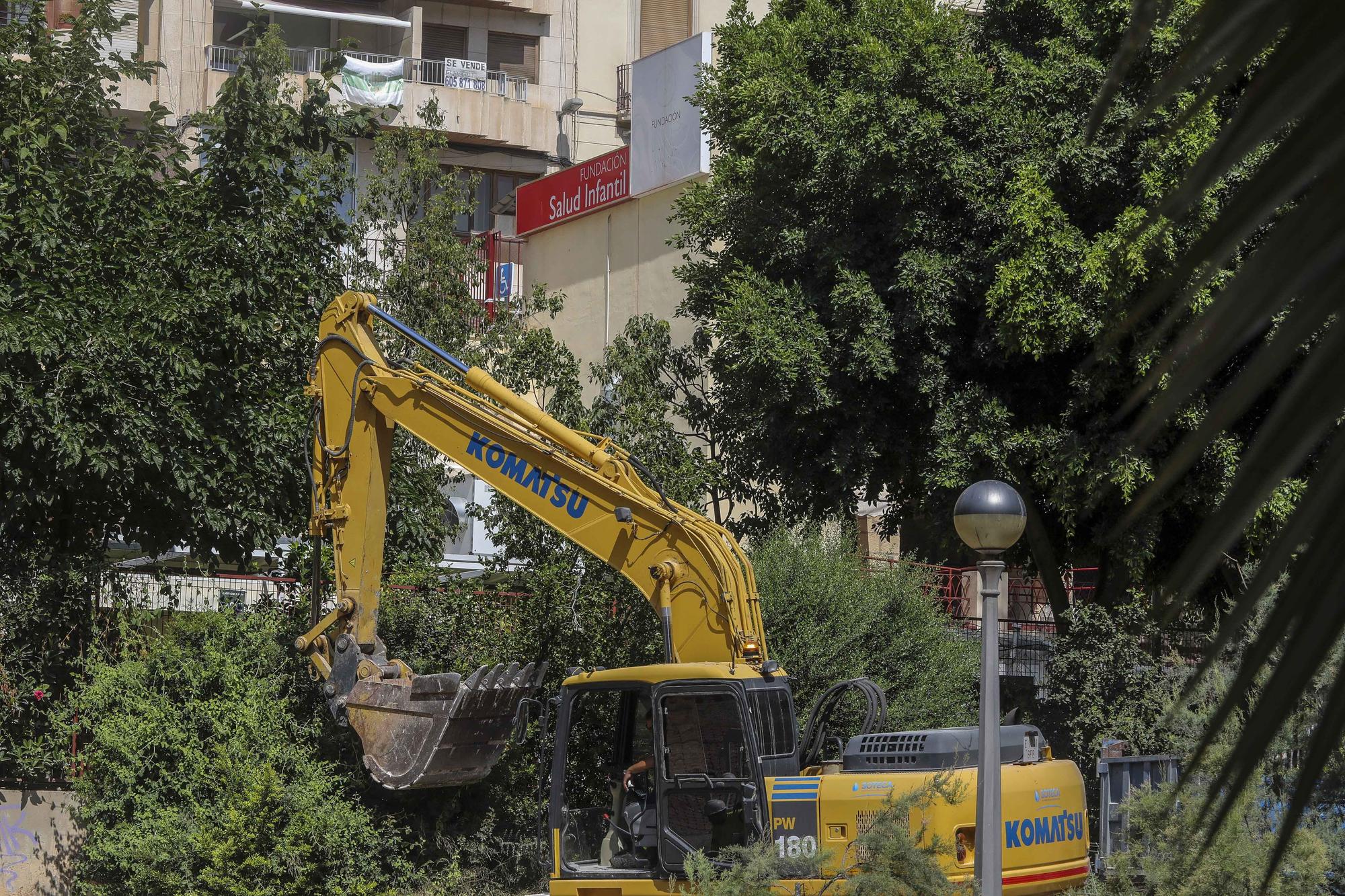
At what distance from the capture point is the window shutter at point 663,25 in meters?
37.3

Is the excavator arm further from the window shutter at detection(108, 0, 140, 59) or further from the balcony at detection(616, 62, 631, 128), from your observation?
the balcony at detection(616, 62, 631, 128)

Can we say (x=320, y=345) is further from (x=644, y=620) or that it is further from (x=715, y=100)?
(x=715, y=100)

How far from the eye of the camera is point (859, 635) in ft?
54.2

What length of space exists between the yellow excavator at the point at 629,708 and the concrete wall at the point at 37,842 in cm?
356

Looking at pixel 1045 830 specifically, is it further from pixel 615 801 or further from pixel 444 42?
pixel 444 42

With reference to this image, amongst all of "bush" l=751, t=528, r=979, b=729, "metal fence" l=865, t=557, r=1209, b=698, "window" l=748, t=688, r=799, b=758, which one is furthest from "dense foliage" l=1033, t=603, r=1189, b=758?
"window" l=748, t=688, r=799, b=758

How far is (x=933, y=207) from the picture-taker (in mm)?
17281

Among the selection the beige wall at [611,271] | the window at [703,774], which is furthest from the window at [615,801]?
the beige wall at [611,271]

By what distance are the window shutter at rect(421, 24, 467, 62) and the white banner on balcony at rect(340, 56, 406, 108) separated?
236cm

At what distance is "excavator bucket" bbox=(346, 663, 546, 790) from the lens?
12.5 metres

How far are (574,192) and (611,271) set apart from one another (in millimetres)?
2407

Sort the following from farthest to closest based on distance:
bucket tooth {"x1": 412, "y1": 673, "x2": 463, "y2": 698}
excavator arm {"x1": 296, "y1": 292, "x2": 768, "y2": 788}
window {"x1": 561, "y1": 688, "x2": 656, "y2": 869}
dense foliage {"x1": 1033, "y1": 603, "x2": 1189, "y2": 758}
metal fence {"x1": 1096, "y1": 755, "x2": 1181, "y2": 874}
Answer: dense foliage {"x1": 1033, "y1": 603, "x2": 1189, "y2": 758}
bucket tooth {"x1": 412, "y1": 673, "x2": 463, "y2": 698}
excavator arm {"x1": 296, "y1": 292, "x2": 768, "y2": 788}
window {"x1": 561, "y1": 688, "x2": 656, "y2": 869}
metal fence {"x1": 1096, "y1": 755, "x2": 1181, "y2": 874}

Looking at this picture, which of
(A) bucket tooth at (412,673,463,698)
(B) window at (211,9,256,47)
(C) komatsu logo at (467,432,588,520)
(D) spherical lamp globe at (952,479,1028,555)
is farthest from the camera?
(B) window at (211,9,256,47)

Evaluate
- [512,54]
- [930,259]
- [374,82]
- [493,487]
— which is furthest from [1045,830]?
[512,54]
